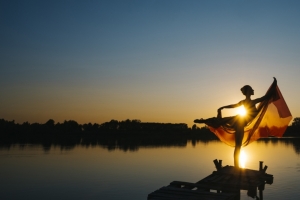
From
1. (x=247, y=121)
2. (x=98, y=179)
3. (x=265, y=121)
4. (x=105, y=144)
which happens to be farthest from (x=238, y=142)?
(x=105, y=144)

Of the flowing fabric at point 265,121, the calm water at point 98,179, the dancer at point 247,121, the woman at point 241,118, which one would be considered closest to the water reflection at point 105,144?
the calm water at point 98,179

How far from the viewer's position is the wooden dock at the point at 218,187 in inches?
309

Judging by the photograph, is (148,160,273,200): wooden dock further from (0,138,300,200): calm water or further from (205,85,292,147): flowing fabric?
(0,138,300,200): calm water

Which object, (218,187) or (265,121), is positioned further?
(265,121)

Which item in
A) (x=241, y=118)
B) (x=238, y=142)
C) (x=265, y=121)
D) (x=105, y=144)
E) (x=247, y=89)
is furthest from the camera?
(x=105, y=144)

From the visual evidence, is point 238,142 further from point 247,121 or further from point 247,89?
point 247,89

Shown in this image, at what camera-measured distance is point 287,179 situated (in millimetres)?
35594

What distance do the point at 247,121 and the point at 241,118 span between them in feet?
0.80

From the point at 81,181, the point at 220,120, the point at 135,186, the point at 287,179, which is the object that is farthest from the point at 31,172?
the point at 220,120

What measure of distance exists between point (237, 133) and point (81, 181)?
26440mm

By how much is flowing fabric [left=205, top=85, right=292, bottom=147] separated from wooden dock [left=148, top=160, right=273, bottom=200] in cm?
138

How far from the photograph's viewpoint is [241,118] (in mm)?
11641

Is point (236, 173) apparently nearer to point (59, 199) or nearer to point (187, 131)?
point (59, 199)

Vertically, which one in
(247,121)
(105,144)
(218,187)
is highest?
(247,121)
